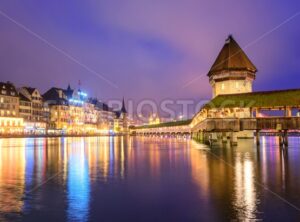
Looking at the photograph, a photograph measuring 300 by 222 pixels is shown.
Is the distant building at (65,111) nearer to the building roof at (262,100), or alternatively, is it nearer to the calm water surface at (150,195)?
the building roof at (262,100)

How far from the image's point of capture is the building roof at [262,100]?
5147cm

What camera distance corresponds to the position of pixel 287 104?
51.1 m

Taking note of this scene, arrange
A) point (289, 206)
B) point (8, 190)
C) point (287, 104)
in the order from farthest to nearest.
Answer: point (287, 104)
point (8, 190)
point (289, 206)

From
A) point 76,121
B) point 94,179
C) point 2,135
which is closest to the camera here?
point 94,179

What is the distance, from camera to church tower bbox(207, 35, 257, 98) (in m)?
84.1

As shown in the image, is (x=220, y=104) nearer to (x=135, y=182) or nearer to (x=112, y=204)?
(x=135, y=182)

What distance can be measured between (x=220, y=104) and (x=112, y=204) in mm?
43255

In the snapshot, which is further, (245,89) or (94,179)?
(245,89)

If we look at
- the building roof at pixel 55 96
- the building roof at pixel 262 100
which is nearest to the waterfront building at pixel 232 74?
the building roof at pixel 262 100

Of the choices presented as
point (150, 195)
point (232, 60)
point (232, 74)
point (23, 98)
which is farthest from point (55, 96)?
point (150, 195)

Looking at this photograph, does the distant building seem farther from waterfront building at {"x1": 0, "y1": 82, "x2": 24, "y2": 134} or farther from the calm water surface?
the calm water surface

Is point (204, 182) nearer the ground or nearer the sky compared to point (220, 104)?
nearer the ground

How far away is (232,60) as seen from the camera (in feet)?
284

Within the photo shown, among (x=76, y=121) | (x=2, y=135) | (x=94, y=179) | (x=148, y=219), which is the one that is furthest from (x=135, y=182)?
(x=76, y=121)
